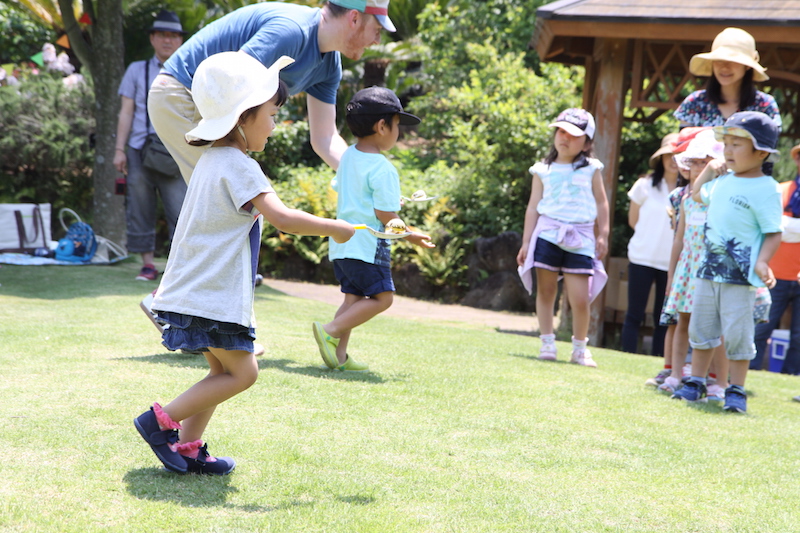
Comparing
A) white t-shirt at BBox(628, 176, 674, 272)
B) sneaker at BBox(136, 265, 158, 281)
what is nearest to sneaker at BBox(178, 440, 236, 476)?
sneaker at BBox(136, 265, 158, 281)

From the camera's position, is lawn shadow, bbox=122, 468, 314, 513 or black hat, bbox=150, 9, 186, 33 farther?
black hat, bbox=150, 9, 186, 33

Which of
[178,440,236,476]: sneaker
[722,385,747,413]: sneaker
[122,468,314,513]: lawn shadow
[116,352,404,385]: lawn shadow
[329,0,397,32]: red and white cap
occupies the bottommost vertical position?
[722,385,747,413]: sneaker

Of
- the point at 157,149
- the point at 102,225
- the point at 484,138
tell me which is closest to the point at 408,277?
the point at 484,138

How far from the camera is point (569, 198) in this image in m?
5.91

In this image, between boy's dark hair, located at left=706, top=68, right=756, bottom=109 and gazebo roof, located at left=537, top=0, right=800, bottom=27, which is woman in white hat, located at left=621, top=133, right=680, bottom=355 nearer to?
gazebo roof, located at left=537, top=0, right=800, bottom=27

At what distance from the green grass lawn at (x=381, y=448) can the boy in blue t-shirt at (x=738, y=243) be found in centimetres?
41

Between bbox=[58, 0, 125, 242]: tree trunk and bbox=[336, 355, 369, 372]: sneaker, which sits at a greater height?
bbox=[58, 0, 125, 242]: tree trunk

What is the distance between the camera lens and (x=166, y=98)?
398 centimetres

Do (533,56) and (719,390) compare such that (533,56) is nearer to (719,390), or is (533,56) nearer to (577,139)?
(577,139)

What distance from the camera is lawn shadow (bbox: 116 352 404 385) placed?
14.4ft

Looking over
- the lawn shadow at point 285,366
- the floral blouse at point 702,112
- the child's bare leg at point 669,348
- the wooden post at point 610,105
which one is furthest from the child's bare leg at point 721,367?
the wooden post at point 610,105

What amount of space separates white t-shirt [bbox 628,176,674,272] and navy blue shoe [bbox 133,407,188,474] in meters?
5.77

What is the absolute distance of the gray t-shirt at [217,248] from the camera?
2.60 meters

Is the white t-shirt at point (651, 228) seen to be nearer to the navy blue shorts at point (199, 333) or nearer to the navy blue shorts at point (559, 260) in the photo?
the navy blue shorts at point (559, 260)
